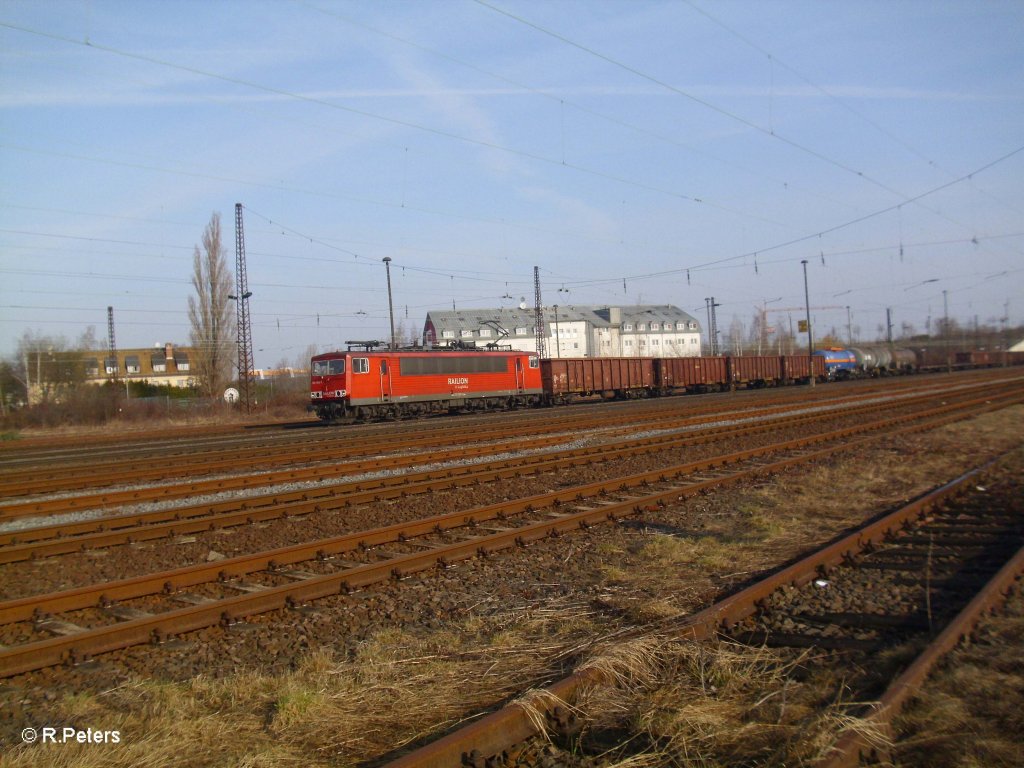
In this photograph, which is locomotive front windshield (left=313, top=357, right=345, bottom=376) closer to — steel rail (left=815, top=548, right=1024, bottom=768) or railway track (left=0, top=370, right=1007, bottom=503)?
railway track (left=0, top=370, right=1007, bottom=503)

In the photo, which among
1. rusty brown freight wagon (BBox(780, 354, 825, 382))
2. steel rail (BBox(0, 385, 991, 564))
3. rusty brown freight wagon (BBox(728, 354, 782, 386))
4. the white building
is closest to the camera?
steel rail (BBox(0, 385, 991, 564))

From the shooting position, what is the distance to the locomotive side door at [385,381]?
31.9 meters

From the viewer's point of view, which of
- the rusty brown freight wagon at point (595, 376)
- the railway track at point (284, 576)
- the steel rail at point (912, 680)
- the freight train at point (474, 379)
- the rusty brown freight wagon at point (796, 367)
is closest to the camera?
the steel rail at point (912, 680)

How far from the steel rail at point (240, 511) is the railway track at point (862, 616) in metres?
7.00

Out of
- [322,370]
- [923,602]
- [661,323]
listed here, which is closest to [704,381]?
[322,370]

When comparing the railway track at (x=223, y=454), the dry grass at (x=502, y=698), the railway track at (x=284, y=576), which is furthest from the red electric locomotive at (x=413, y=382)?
the dry grass at (x=502, y=698)

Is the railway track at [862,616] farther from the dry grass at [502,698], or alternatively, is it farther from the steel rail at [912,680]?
the dry grass at [502,698]

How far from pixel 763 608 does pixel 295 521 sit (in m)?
6.91

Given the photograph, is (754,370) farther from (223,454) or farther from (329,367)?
(223,454)

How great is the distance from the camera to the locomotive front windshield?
30.8 m

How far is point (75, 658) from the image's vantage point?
560cm

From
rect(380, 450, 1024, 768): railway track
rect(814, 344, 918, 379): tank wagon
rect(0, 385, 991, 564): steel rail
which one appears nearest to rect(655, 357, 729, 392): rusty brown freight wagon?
rect(814, 344, 918, 379): tank wagon

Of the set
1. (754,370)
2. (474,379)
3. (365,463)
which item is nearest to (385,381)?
(474,379)

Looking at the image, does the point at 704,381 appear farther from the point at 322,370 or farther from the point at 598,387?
the point at 322,370
